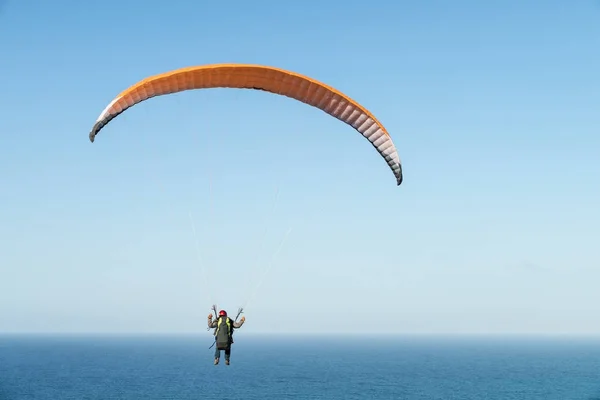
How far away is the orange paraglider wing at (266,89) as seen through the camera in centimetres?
1772

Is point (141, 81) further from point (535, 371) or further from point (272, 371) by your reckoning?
point (535, 371)

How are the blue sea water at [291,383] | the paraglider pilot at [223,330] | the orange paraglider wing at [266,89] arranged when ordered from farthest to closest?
the blue sea water at [291,383] → the paraglider pilot at [223,330] → the orange paraglider wing at [266,89]

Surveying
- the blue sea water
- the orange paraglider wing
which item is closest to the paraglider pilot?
the orange paraglider wing

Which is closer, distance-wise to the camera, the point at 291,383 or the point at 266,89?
the point at 266,89

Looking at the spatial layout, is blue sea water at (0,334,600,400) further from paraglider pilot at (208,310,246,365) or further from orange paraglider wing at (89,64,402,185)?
orange paraglider wing at (89,64,402,185)

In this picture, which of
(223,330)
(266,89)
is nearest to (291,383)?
(223,330)

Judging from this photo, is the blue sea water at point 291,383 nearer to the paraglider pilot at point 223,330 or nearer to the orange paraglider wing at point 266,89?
the paraglider pilot at point 223,330

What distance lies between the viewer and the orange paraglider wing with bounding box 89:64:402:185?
58.1 feet

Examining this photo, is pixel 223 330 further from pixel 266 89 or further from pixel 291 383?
pixel 291 383

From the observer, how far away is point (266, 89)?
19047mm

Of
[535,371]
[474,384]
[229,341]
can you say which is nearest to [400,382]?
[474,384]

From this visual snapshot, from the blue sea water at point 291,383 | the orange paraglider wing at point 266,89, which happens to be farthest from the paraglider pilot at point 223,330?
the blue sea water at point 291,383

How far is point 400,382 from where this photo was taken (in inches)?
4316

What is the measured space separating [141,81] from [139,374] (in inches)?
4456
